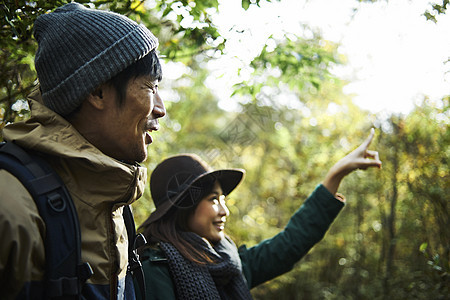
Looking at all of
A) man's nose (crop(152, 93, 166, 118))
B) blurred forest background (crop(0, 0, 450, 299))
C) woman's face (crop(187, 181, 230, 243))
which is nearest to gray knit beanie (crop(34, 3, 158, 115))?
man's nose (crop(152, 93, 166, 118))

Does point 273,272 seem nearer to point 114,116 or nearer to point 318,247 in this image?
point 114,116

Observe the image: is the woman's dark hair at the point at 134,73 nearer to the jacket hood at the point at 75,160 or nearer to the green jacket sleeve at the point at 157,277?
the jacket hood at the point at 75,160

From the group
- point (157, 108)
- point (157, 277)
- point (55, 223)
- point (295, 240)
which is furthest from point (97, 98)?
point (295, 240)

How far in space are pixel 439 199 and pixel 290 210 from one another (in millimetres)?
2527

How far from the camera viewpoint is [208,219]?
2.53 meters

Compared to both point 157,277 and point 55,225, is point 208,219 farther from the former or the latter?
point 55,225

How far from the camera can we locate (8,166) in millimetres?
1143

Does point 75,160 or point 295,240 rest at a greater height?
point 75,160

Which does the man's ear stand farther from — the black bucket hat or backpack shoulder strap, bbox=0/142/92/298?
the black bucket hat

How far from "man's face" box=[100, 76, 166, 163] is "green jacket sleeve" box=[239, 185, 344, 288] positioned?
1486mm

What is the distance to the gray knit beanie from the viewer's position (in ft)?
4.58

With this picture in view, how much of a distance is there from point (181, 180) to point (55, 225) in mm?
1440

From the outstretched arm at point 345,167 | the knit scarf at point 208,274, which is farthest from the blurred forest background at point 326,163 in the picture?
the knit scarf at point 208,274

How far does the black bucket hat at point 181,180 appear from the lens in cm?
250
